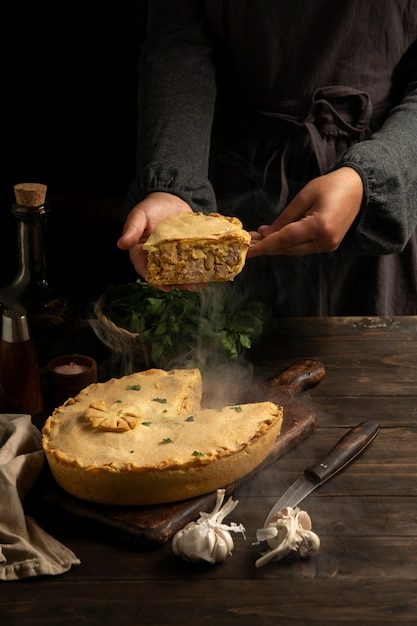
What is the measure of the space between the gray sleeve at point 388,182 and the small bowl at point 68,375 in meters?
0.91

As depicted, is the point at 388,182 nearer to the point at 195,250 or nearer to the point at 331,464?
the point at 195,250

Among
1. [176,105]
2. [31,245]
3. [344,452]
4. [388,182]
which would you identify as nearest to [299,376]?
[344,452]

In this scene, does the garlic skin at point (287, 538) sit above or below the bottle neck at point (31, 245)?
below

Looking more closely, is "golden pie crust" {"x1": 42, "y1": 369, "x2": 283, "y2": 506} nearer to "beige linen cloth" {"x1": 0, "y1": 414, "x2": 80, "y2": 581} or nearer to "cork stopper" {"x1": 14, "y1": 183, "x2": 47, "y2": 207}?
"beige linen cloth" {"x1": 0, "y1": 414, "x2": 80, "y2": 581}

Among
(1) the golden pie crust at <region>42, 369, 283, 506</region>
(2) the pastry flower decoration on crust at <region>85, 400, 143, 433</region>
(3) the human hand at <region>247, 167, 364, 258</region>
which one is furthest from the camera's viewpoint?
(3) the human hand at <region>247, 167, 364, 258</region>

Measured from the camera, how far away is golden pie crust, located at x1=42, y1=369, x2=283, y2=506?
1703mm

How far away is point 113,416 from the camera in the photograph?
184 cm

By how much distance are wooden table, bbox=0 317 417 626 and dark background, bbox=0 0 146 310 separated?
6.93 feet

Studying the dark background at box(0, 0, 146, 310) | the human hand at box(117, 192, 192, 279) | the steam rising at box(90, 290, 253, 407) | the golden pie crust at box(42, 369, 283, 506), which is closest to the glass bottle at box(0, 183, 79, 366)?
the steam rising at box(90, 290, 253, 407)

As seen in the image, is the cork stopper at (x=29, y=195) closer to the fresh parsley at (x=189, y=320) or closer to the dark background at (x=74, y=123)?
the fresh parsley at (x=189, y=320)

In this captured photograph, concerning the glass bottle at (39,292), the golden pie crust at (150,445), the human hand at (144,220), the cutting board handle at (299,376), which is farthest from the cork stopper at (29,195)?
the cutting board handle at (299,376)

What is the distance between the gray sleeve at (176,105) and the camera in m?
2.55

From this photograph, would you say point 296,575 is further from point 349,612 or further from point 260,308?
point 260,308

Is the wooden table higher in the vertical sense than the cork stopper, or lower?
lower
